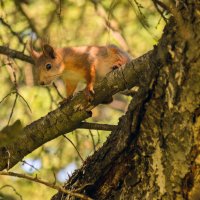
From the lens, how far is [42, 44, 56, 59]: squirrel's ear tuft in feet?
11.2

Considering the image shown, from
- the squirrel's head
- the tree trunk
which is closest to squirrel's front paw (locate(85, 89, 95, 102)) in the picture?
the tree trunk

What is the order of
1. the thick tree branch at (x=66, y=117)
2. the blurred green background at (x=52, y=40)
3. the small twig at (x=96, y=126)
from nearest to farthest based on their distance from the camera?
the thick tree branch at (x=66, y=117) < the small twig at (x=96, y=126) < the blurred green background at (x=52, y=40)

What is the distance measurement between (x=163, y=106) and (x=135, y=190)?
0.32 metres

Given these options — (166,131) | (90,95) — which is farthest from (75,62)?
(166,131)

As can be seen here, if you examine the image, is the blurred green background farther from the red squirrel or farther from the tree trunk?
the tree trunk

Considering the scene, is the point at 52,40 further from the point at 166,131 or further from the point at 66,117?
the point at 166,131

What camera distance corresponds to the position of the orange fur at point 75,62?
328 cm

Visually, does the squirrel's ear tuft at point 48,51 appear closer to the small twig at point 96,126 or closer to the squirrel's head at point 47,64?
the squirrel's head at point 47,64

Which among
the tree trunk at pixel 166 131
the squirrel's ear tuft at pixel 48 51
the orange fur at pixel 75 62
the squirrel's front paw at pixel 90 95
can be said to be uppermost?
the squirrel's ear tuft at pixel 48 51

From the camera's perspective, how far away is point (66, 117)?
2580 mm

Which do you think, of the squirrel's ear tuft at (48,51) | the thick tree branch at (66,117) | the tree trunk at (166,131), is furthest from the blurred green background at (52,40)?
the tree trunk at (166,131)

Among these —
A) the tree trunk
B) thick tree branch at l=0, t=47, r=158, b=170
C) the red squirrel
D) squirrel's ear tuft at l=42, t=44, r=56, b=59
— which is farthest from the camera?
squirrel's ear tuft at l=42, t=44, r=56, b=59

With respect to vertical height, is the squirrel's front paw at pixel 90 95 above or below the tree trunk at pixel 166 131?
above

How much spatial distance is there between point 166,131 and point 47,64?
1.65 m
